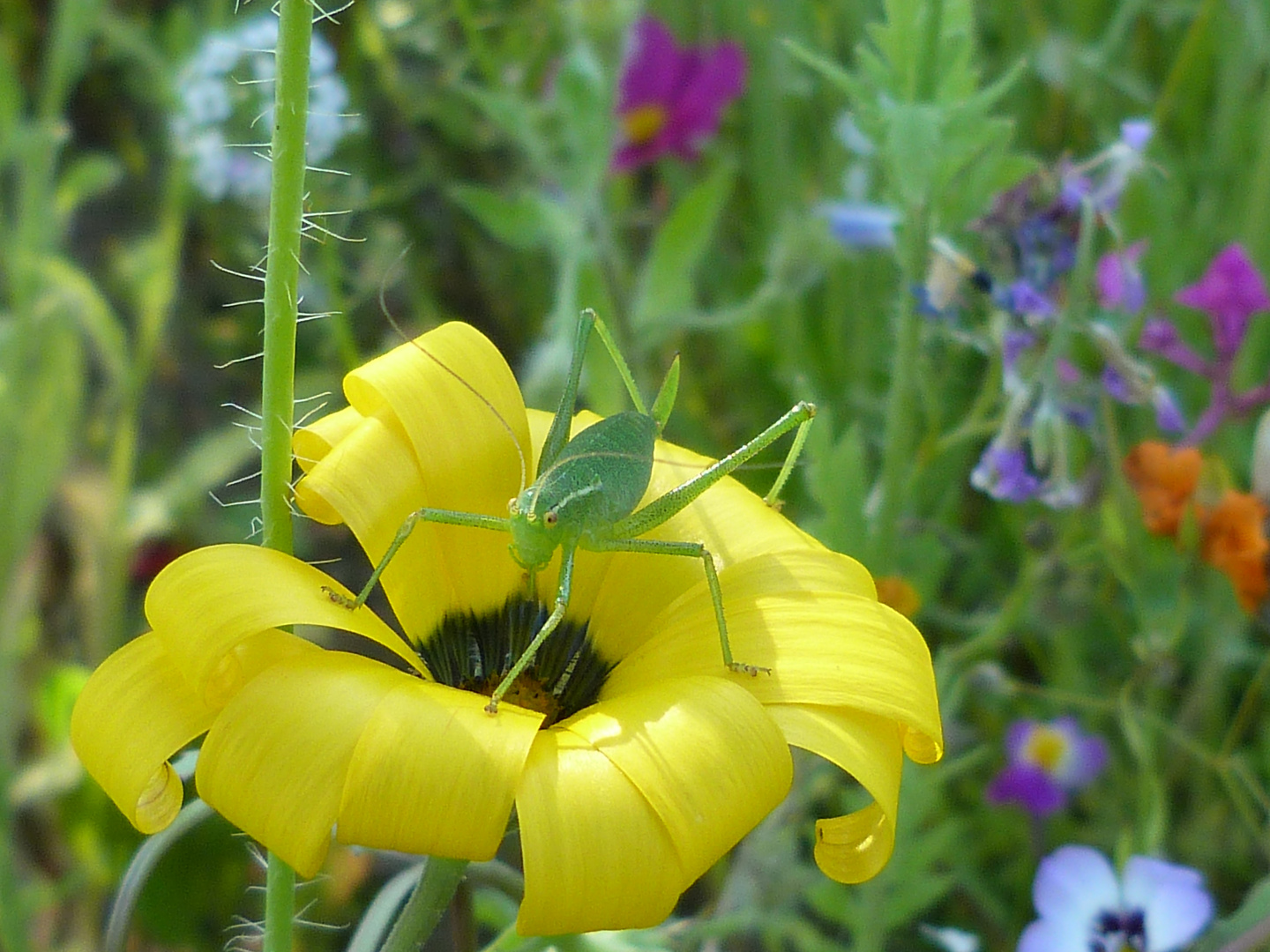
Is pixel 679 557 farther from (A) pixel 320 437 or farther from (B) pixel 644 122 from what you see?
(B) pixel 644 122

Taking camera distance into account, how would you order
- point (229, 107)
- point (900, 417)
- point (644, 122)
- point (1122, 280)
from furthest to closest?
point (644, 122)
point (229, 107)
point (1122, 280)
point (900, 417)

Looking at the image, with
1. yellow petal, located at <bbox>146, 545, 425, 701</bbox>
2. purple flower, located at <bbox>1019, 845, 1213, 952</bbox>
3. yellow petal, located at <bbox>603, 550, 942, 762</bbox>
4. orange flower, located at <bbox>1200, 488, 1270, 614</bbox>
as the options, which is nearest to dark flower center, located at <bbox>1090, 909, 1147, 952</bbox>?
purple flower, located at <bbox>1019, 845, 1213, 952</bbox>

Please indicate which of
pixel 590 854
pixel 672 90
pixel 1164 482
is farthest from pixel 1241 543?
pixel 672 90

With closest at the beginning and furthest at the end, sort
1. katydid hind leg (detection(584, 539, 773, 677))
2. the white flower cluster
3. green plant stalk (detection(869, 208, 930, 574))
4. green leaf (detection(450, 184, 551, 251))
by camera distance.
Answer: katydid hind leg (detection(584, 539, 773, 677)) < green plant stalk (detection(869, 208, 930, 574)) < green leaf (detection(450, 184, 551, 251)) < the white flower cluster

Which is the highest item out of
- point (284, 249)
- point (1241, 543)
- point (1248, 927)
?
point (284, 249)

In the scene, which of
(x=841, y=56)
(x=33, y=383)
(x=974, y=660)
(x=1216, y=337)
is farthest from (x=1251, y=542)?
(x=33, y=383)

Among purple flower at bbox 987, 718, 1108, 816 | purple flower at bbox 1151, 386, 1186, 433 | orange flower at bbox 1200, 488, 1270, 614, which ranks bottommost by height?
purple flower at bbox 987, 718, 1108, 816

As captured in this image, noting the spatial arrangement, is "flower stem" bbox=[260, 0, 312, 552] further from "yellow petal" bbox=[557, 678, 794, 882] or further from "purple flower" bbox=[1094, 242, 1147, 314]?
"purple flower" bbox=[1094, 242, 1147, 314]
